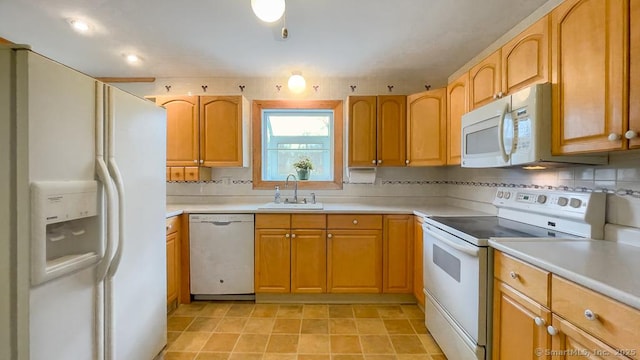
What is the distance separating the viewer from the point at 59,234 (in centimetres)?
107

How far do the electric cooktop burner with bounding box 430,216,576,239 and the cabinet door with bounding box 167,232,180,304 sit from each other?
2150 millimetres

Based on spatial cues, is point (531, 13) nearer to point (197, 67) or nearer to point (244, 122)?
point (244, 122)

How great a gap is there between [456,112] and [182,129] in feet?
8.58

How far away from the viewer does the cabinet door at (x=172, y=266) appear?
2.30 meters

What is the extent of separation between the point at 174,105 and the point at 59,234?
2.03 metres

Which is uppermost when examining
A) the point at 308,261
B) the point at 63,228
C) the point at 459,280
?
the point at 63,228

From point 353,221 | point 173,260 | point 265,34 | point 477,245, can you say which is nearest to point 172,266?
point 173,260

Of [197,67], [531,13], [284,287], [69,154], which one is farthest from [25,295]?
[531,13]

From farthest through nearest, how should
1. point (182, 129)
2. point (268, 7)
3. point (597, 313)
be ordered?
1. point (182, 129)
2. point (268, 7)
3. point (597, 313)

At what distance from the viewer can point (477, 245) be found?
1.46 meters

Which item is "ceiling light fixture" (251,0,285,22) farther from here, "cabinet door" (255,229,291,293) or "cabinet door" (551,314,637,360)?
"cabinet door" (551,314,637,360)

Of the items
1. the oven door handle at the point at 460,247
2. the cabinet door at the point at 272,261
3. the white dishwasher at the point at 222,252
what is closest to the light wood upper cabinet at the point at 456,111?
the oven door handle at the point at 460,247

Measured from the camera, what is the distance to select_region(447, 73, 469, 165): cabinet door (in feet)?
7.34

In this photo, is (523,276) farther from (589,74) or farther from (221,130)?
(221,130)
